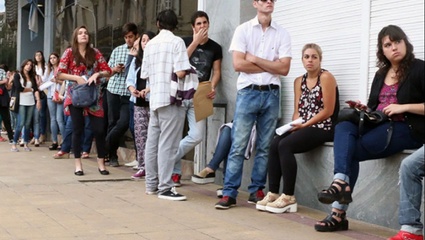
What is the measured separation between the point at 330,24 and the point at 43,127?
8.78 meters

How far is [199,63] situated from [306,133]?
203 centimetres

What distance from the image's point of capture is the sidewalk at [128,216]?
4.98 m

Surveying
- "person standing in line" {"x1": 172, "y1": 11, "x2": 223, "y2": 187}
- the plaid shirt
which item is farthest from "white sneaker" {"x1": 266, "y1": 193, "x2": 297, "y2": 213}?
the plaid shirt

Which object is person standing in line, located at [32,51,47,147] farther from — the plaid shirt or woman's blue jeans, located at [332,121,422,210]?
woman's blue jeans, located at [332,121,422,210]

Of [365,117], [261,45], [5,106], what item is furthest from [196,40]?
[5,106]

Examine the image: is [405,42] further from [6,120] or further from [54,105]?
[6,120]

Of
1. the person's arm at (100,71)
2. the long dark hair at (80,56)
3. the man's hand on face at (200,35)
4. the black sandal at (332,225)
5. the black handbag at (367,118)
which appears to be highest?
the man's hand on face at (200,35)

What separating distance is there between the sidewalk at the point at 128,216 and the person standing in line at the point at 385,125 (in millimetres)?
372

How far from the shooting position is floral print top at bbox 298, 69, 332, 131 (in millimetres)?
5926

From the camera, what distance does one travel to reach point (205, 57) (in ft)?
24.6

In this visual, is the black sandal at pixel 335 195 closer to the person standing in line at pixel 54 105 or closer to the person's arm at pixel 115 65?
the person's arm at pixel 115 65

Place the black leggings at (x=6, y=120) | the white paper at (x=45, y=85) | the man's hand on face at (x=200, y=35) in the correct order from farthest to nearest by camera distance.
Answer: the black leggings at (x=6, y=120), the white paper at (x=45, y=85), the man's hand on face at (x=200, y=35)

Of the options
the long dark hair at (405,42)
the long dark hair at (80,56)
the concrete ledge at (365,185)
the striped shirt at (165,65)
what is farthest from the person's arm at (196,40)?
the long dark hair at (405,42)

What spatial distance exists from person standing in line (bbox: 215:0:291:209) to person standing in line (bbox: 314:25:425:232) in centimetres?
118
